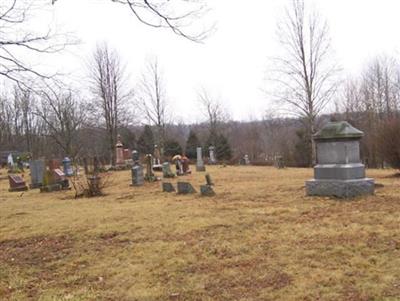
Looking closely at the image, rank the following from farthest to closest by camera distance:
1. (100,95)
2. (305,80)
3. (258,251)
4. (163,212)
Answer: (100,95) → (305,80) → (163,212) → (258,251)

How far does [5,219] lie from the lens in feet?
34.4

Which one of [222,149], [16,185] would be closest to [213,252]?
[16,185]

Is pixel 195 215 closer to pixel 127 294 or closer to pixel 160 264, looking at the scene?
pixel 160 264

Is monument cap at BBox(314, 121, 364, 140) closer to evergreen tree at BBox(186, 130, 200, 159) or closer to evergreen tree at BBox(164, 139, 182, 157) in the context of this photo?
evergreen tree at BBox(164, 139, 182, 157)

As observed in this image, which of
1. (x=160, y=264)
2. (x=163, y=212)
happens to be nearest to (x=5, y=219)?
(x=163, y=212)

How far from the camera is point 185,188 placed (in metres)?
12.9

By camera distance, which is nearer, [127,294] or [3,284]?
[127,294]

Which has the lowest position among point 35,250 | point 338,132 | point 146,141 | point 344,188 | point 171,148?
point 35,250

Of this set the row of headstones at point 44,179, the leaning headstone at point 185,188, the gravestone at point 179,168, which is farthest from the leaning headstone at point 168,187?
the gravestone at point 179,168

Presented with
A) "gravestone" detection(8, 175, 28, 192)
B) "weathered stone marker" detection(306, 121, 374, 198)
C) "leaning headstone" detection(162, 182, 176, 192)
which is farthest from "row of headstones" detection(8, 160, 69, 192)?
"weathered stone marker" detection(306, 121, 374, 198)

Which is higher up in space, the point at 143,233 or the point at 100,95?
the point at 100,95

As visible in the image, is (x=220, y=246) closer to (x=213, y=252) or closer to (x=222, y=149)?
(x=213, y=252)

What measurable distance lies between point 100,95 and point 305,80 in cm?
1824

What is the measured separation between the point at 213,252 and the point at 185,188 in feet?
23.1
